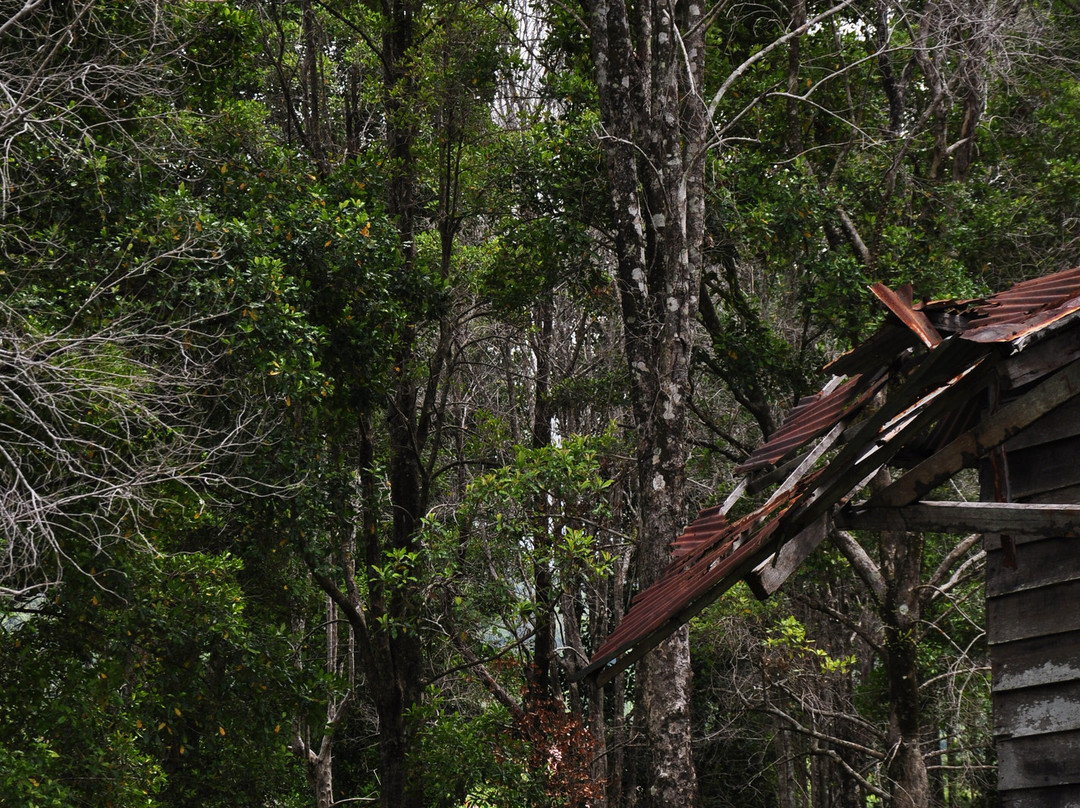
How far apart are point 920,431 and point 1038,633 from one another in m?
0.93

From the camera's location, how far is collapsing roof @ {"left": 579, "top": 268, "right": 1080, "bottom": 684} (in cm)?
390

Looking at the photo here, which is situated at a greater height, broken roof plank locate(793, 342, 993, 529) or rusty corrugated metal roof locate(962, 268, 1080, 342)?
rusty corrugated metal roof locate(962, 268, 1080, 342)

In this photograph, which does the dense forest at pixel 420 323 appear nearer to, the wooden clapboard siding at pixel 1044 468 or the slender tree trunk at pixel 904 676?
the slender tree trunk at pixel 904 676

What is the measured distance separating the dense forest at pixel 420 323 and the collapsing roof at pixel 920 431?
4803 millimetres

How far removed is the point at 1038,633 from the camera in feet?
14.3

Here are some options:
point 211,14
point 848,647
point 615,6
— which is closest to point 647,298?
point 615,6

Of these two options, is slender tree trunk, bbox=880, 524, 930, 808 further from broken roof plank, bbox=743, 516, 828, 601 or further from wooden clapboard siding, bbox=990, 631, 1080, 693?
broken roof plank, bbox=743, 516, 828, 601

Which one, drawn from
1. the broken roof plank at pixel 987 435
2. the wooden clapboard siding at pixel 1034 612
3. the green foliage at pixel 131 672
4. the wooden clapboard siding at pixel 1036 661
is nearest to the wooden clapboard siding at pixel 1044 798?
the wooden clapboard siding at pixel 1036 661

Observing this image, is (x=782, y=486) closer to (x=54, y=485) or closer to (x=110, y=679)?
(x=54, y=485)

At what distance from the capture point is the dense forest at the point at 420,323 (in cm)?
943

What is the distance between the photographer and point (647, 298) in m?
10.6

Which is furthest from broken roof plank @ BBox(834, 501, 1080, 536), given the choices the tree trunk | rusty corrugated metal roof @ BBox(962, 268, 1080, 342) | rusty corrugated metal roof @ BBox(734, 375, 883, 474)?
the tree trunk

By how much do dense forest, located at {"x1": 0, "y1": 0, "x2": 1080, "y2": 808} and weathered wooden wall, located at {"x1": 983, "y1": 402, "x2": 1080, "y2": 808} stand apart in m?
4.76

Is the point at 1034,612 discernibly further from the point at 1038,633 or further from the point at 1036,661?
the point at 1036,661
